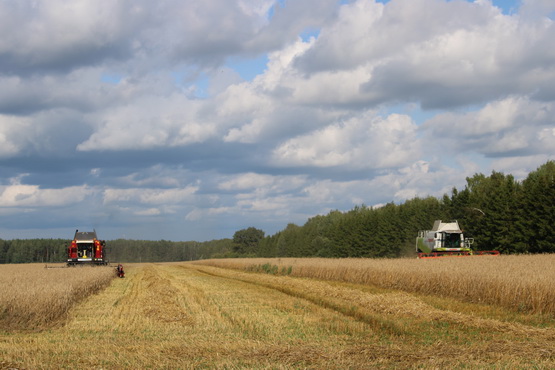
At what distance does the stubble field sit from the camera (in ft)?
35.1

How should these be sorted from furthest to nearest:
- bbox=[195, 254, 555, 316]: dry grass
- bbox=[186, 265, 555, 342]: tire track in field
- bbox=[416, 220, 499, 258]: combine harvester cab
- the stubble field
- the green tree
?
1. the green tree
2. bbox=[416, 220, 499, 258]: combine harvester cab
3. bbox=[195, 254, 555, 316]: dry grass
4. bbox=[186, 265, 555, 342]: tire track in field
5. the stubble field

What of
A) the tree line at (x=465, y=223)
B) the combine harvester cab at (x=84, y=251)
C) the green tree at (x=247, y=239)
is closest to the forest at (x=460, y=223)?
the tree line at (x=465, y=223)

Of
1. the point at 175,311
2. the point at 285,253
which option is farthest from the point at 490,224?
the point at 285,253

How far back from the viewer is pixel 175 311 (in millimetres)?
18250

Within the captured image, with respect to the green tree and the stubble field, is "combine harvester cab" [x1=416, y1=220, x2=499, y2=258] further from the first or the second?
the green tree

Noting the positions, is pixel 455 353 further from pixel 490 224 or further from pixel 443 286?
pixel 490 224

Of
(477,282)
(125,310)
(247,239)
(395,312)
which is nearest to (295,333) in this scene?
(395,312)

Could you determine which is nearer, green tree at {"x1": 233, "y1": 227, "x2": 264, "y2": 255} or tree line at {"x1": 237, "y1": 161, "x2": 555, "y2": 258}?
tree line at {"x1": 237, "y1": 161, "x2": 555, "y2": 258}

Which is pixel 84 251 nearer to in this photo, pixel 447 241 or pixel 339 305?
pixel 447 241

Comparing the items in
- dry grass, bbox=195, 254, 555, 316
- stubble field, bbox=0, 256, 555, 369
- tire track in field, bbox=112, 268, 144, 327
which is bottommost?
tire track in field, bbox=112, 268, 144, 327

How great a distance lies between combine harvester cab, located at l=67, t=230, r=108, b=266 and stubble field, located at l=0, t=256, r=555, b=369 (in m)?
30.7

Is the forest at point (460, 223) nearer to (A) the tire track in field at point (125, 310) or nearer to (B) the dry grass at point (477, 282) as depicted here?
(B) the dry grass at point (477, 282)

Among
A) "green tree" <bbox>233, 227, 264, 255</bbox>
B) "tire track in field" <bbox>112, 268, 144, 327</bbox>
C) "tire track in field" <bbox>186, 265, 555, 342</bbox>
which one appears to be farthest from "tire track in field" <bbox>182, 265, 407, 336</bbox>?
"green tree" <bbox>233, 227, 264, 255</bbox>

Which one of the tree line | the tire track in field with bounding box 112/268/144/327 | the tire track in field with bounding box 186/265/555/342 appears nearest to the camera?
the tire track in field with bounding box 186/265/555/342
